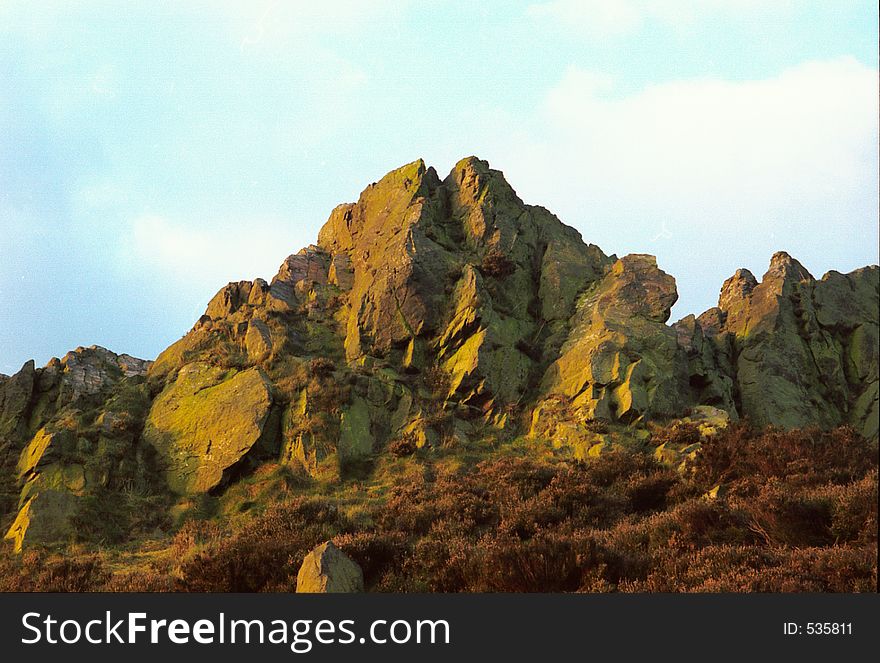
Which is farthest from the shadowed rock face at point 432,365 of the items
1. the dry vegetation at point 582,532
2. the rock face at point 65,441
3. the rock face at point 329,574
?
the rock face at point 329,574

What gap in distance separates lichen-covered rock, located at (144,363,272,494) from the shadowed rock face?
9 cm

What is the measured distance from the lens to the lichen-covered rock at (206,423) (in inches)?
1014

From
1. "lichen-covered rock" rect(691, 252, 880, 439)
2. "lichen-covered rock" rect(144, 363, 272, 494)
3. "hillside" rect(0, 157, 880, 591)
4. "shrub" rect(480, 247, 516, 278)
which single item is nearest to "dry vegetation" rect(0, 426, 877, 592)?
"hillside" rect(0, 157, 880, 591)

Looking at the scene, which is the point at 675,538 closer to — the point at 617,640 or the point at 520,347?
the point at 617,640

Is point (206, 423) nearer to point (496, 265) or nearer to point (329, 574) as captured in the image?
point (496, 265)

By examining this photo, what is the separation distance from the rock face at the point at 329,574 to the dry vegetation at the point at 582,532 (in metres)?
0.74

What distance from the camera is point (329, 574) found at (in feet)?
33.1

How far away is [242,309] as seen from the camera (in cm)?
3559

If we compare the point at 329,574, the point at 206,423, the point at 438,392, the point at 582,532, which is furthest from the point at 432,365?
the point at 329,574

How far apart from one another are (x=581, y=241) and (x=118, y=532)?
29127 mm

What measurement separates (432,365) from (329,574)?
20879mm

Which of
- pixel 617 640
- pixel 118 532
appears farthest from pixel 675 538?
pixel 118 532

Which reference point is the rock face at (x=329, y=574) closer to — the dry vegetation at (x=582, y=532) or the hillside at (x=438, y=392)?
the dry vegetation at (x=582, y=532)

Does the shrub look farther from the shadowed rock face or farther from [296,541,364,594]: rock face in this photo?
[296,541,364,594]: rock face
